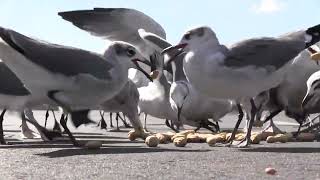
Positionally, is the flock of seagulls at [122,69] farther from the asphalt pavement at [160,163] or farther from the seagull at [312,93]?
the asphalt pavement at [160,163]

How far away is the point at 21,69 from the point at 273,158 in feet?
7.87

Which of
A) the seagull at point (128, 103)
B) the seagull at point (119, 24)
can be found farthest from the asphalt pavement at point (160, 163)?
the seagull at point (119, 24)

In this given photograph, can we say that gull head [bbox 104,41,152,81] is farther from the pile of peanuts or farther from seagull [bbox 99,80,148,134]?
seagull [bbox 99,80,148,134]

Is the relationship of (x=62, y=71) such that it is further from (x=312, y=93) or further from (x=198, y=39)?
(x=312, y=93)

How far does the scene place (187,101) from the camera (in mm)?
8766

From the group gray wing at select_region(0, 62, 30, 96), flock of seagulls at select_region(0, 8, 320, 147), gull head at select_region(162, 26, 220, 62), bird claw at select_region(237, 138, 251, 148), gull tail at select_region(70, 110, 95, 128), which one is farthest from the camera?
gray wing at select_region(0, 62, 30, 96)

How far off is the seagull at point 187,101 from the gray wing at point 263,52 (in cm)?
273

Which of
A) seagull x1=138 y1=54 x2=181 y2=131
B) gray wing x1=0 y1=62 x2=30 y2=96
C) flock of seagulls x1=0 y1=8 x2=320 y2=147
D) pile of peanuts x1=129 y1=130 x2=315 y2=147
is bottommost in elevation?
seagull x1=138 y1=54 x2=181 y2=131

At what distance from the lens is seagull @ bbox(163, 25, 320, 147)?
18.4ft

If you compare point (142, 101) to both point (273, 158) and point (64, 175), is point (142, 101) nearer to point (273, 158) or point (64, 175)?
point (273, 158)

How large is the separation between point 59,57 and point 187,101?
3387mm

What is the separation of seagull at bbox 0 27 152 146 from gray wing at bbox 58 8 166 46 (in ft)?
12.4

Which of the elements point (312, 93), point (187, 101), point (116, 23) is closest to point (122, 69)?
point (312, 93)

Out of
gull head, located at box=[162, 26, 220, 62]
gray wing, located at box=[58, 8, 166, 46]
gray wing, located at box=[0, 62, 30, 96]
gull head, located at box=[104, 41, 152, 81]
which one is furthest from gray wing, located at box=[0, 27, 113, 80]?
gray wing, located at box=[58, 8, 166, 46]
